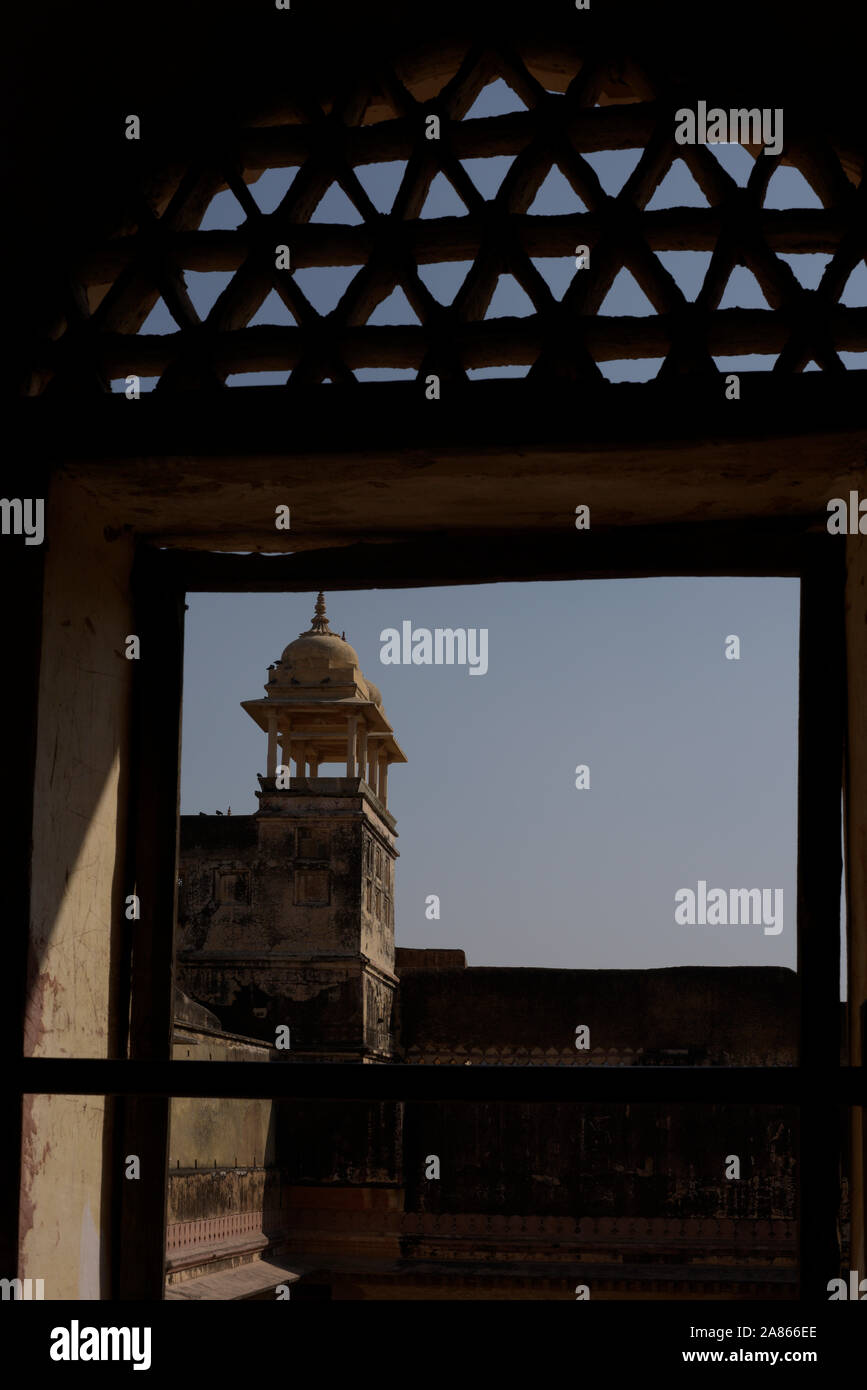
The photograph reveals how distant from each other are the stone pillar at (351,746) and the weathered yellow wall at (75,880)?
17.8 meters

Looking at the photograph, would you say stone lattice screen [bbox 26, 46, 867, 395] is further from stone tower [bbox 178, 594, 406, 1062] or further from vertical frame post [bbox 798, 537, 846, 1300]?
stone tower [bbox 178, 594, 406, 1062]

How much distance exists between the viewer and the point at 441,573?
2.22 meters

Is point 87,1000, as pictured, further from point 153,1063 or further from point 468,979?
point 468,979

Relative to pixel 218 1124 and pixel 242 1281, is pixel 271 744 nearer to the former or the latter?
pixel 218 1124

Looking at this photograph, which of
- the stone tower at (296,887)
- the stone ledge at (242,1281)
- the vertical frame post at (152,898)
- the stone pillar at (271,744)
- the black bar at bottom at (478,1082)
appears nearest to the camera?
the black bar at bottom at (478,1082)

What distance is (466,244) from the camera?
183 centimetres

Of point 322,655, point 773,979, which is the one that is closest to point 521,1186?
point 773,979

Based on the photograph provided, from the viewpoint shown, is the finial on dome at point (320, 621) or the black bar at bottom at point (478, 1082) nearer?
the black bar at bottom at point (478, 1082)

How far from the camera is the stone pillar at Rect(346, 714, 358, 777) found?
19922mm

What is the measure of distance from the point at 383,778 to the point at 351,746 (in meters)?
2.11

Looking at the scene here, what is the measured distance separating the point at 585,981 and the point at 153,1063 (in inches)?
729

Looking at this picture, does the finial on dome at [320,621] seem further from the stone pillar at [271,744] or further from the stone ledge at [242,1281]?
the stone ledge at [242,1281]

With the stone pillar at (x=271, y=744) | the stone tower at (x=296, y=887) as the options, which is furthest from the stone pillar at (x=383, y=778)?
the stone pillar at (x=271, y=744)

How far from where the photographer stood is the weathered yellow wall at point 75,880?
5.89 ft
